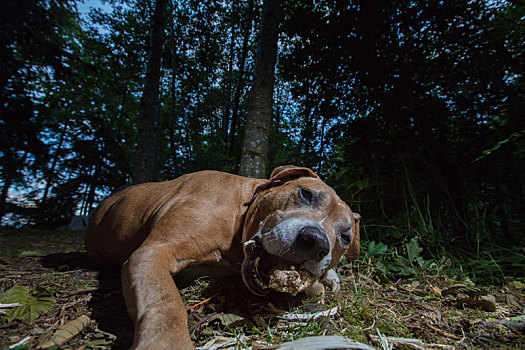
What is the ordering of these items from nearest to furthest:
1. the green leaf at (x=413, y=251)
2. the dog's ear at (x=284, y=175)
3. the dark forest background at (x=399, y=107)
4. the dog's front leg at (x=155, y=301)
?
the dog's front leg at (x=155, y=301) < the dog's ear at (x=284, y=175) < the green leaf at (x=413, y=251) < the dark forest background at (x=399, y=107)

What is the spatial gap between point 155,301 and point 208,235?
0.67m

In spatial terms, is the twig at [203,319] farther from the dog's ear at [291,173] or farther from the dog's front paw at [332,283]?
the dog's ear at [291,173]

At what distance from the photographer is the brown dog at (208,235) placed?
132cm

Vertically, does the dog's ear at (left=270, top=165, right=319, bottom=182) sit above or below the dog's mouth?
above

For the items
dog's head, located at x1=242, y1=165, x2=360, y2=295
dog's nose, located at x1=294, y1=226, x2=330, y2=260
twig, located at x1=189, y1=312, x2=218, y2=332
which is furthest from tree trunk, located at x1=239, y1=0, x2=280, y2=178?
twig, located at x1=189, y1=312, x2=218, y2=332

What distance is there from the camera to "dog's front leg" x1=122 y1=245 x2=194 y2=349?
1.11 m

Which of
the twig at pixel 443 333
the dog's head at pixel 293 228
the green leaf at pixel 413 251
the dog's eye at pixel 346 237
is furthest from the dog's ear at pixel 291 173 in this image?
the green leaf at pixel 413 251

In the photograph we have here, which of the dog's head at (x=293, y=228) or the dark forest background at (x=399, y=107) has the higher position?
the dark forest background at (x=399, y=107)

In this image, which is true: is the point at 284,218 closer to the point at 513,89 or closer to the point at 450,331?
the point at 450,331

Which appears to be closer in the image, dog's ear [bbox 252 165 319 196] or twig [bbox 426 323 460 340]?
twig [bbox 426 323 460 340]

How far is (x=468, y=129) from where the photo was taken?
3713 mm

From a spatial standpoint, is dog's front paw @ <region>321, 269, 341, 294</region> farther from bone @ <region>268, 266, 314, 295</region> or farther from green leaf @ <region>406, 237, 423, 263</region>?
green leaf @ <region>406, 237, 423, 263</region>

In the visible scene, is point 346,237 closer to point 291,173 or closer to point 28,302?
point 291,173

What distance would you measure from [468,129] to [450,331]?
3.44 metres
